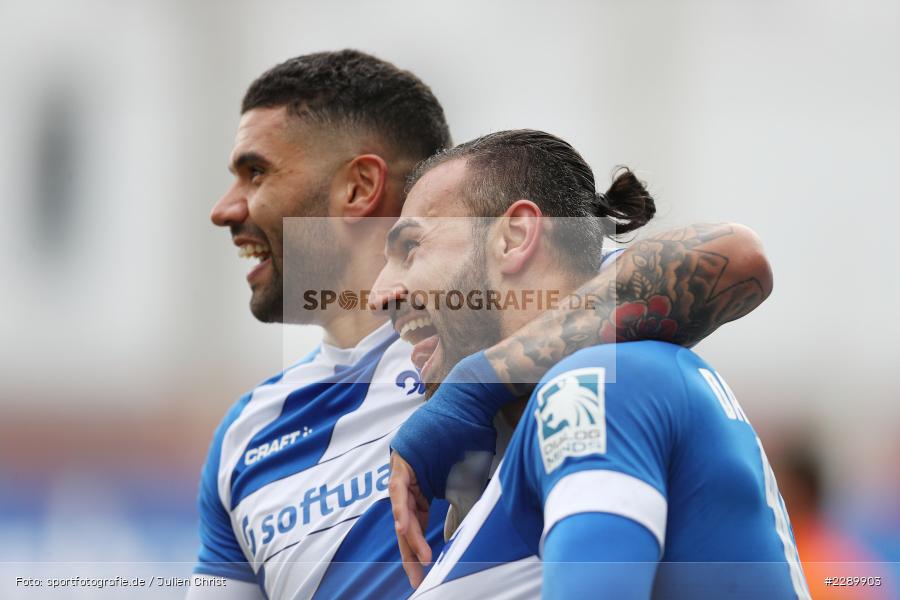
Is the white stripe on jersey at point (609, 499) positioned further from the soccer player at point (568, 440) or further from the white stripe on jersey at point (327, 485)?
the white stripe on jersey at point (327, 485)

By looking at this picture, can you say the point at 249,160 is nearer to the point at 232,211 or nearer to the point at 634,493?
the point at 232,211

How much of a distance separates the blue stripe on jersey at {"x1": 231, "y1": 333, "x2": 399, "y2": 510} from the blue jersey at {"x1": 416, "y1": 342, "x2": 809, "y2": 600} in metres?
1.08

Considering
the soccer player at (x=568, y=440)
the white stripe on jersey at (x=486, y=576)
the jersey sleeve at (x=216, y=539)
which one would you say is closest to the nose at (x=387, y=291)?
the soccer player at (x=568, y=440)

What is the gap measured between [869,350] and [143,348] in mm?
6199

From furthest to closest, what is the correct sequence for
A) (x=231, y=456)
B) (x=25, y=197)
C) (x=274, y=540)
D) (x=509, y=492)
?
(x=25, y=197)
(x=231, y=456)
(x=274, y=540)
(x=509, y=492)

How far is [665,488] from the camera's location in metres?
1.32

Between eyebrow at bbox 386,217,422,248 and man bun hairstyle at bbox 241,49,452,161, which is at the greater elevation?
man bun hairstyle at bbox 241,49,452,161

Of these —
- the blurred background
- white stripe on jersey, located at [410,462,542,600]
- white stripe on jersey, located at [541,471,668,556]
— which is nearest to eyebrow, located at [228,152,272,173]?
white stripe on jersey, located at [410,462,542,600]

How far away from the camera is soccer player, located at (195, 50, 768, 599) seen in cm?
245

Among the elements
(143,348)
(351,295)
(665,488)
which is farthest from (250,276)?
(143,348)

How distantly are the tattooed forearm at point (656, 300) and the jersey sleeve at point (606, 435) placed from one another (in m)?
0.22

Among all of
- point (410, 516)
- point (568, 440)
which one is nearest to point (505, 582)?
point (410, 516)

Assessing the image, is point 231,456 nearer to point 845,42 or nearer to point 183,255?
point 183,255

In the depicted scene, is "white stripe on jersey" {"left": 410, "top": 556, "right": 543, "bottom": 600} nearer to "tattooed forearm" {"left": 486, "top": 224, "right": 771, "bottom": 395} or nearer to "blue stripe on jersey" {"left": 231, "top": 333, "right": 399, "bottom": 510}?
"tattooed forearm" {"left": 486, "top": 224, "right": 771, "bottom": 395}
